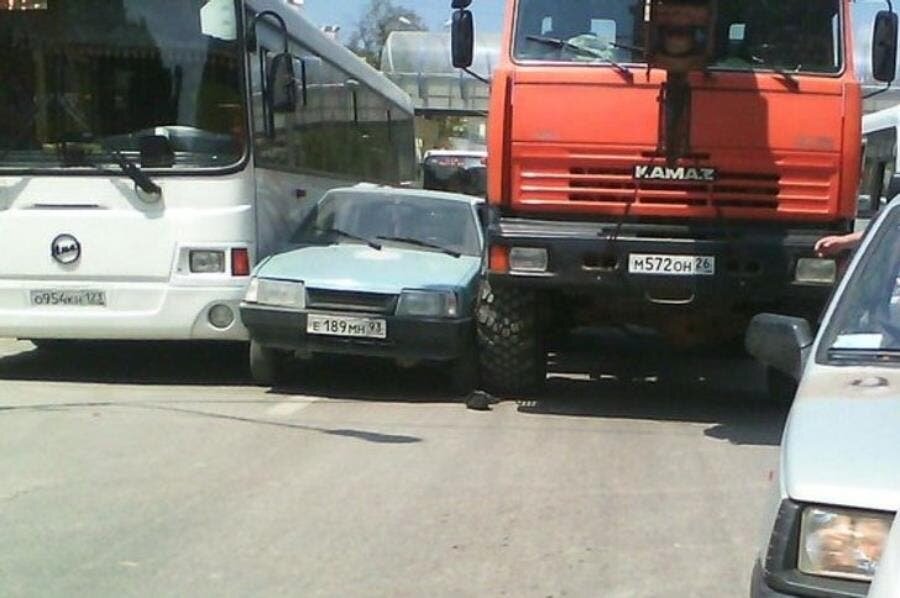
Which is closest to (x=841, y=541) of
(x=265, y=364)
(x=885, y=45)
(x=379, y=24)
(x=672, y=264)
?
(x=672, y=264)

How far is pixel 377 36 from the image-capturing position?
63.5 metres

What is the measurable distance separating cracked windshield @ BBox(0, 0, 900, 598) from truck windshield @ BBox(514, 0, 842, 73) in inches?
0.8

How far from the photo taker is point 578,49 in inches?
397

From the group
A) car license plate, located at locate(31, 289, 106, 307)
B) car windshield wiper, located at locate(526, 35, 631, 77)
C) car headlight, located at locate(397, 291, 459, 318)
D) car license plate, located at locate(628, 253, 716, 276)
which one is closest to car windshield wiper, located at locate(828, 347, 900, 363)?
car license plate, located at locate(628, 253, 716, 276)

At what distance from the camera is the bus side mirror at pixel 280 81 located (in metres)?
11.5

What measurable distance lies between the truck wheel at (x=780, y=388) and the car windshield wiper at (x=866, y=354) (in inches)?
238

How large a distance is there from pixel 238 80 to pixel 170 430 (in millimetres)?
3174

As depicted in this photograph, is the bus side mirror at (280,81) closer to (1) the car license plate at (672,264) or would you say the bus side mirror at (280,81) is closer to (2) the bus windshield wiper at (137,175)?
(2) the bus windshield wiper at (137,175)

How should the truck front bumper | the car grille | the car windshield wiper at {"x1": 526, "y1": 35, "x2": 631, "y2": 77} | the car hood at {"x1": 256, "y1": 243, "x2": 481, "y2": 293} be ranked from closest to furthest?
the truck front bumper < the car windshield wiper at {"x1": 526, "y1": 35, "x2": 631, "y2": 77} < the car grille < the car hood at {"x1": 256, "y1": 243, "x2": 481, "y2": 293}

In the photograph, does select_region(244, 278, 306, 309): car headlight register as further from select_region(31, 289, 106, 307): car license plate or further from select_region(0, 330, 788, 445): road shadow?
select_region(31, 289, 106, 307): car license plate

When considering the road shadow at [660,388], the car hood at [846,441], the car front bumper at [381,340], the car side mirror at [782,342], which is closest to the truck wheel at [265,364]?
the car front bumper at [381,340]

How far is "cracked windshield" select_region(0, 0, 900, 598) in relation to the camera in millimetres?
6480

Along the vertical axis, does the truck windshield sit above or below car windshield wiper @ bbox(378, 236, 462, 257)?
above

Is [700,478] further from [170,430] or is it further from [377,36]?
[377,36]
